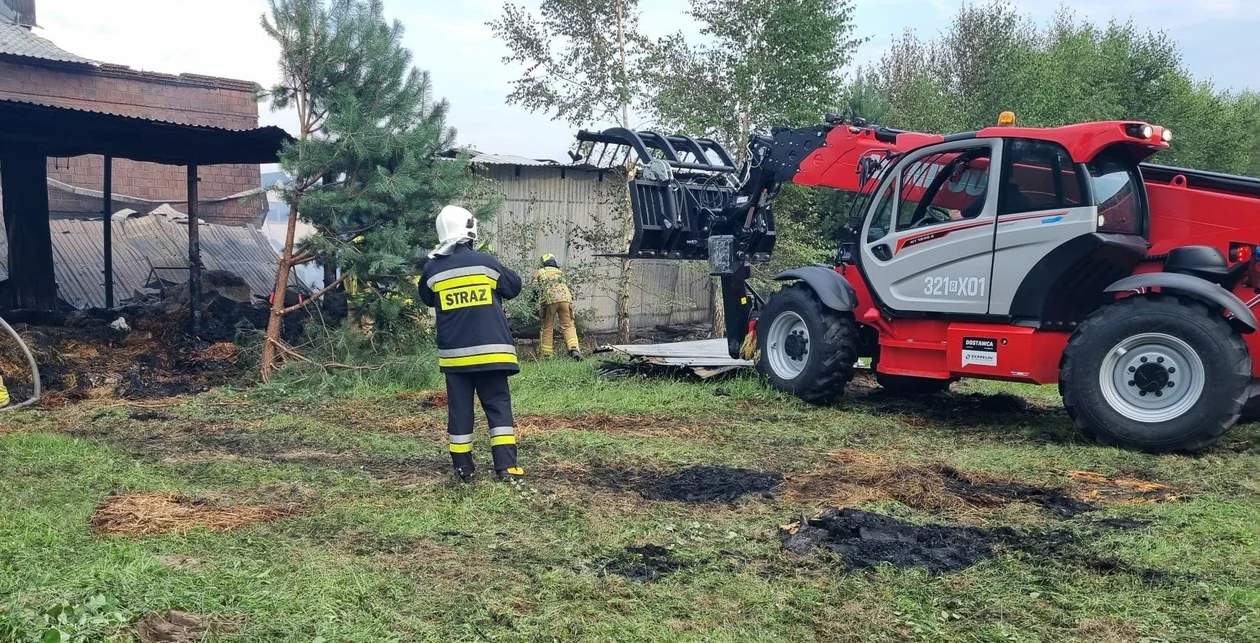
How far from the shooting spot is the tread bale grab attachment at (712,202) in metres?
10.1

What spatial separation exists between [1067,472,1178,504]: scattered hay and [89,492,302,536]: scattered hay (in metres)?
4.60

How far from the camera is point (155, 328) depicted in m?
12.3

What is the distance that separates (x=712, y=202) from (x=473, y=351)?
5.05m

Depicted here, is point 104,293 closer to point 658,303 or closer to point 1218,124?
point 658,303

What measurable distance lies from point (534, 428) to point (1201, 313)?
4.97 meters

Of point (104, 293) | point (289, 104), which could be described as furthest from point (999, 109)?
point (104, 293)

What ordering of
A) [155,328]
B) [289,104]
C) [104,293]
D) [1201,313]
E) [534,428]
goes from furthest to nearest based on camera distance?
[104,293] → [155,328] → [289,104] → [534,428] → [1201,313]

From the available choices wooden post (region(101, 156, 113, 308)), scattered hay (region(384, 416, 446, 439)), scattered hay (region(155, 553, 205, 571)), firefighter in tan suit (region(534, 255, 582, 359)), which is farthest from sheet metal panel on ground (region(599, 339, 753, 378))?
wooden post (region(101, 156, 113, 308))

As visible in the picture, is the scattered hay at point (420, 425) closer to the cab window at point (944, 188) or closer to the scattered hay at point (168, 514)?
the scattered hay at point (168, 514)

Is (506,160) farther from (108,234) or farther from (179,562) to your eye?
(179,562)

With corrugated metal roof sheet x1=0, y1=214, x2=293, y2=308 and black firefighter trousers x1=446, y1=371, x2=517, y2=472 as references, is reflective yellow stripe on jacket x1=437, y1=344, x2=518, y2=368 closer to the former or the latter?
black firefighter trousers x1=446, y1=371, x2=517, y2=472

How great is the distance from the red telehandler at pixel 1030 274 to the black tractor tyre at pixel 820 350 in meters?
0.01

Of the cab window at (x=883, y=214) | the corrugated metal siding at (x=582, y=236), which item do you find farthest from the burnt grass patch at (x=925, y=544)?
the corrugated metal siding at (x=582, y=236)

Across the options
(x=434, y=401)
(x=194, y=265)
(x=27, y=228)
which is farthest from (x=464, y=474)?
(x=27, y=228)
